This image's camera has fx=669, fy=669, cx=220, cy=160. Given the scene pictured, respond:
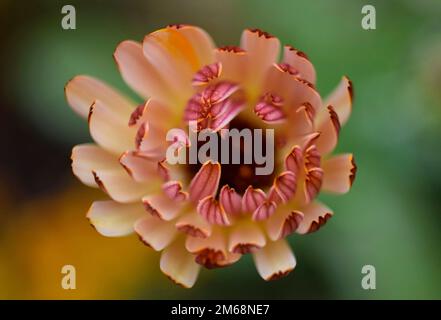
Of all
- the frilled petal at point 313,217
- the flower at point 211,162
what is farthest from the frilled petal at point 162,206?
the frilled petal at point 313,217

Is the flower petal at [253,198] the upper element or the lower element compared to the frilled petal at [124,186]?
lower

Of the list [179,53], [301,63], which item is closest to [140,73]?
[179,53]

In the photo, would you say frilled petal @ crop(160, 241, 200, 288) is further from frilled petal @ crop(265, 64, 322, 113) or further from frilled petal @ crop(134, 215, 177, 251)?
frilled petal @ crop(265, 64, 322, 113)

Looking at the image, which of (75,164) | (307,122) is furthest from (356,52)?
(75,164)

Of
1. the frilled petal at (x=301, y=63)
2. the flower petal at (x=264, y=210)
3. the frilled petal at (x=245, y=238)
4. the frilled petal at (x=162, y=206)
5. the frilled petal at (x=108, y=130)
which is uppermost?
the frilled petal at (x=301, y=63)

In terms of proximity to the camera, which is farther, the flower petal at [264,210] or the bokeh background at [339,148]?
the bokeh background at [339,148]

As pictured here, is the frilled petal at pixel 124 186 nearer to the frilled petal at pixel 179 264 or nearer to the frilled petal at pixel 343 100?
the frilled petal at pixel 179 264

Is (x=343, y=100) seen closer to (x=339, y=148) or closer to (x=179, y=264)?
(x=339, y=148)

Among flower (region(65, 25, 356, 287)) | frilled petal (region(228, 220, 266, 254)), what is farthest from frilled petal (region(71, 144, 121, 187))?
frilled petal (region(228, 220, 266, 254))
